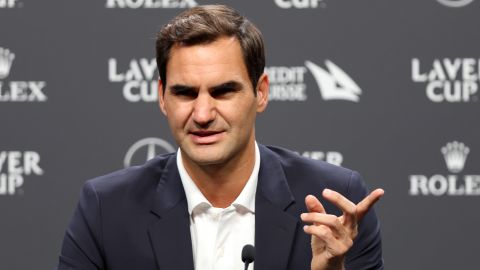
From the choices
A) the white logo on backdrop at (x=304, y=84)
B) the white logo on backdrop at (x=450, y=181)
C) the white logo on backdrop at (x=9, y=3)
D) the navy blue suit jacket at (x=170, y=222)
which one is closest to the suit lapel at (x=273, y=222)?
the navy blue suit jacket at (x=170, y=222)

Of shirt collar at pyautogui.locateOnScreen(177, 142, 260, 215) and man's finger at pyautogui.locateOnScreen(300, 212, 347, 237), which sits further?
shirt collar at pyautogui.locateOnScreen(177, 142, 260, 215)

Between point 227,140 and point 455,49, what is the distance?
1.59m

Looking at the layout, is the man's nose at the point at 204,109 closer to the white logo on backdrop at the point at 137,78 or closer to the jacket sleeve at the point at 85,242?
the jacket sleeve at the point at 85,242

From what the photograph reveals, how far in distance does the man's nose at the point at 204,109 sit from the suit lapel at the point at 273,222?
0.92ft

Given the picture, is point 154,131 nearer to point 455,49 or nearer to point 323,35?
point 323,35

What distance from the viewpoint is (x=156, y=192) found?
2.22 metres

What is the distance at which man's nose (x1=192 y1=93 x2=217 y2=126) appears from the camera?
2.02 m

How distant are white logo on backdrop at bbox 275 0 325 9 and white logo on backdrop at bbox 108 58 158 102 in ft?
1.73

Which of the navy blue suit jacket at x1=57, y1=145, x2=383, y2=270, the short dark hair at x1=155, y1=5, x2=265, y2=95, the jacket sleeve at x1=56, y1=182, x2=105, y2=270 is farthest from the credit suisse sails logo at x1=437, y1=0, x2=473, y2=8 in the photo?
the jacket sleeve at x1=56, y1=182, x2=105, y2=270

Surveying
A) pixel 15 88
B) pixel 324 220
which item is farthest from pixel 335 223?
pixel 15 88

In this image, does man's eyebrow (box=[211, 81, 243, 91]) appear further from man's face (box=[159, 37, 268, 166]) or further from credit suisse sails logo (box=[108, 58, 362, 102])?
credit suisse sails logo (box=[108, 58, 362, 102])

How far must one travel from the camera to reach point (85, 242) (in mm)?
2172

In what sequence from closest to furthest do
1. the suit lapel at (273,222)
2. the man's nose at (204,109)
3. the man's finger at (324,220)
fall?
the man's finger at (324,220)
the man's nose at (204,109)
the suit lapel at (273,222)

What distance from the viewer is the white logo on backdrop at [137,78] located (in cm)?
339
